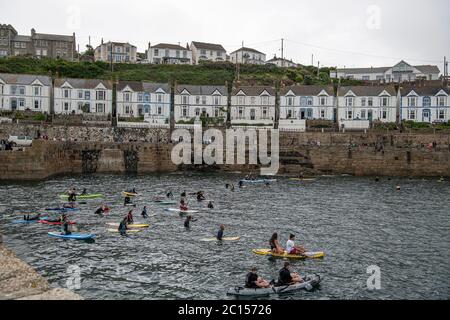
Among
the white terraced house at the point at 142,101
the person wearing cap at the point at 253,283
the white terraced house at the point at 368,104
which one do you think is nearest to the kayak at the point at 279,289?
the person wearing cap at the point at 253,283

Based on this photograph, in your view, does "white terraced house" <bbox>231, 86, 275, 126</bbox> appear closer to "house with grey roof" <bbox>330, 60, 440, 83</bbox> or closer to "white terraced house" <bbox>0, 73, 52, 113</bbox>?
"white terraced house" <bbox>0, 73, 52, 113</bbox>

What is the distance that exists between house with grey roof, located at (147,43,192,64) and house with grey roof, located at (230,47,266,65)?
45.6ft

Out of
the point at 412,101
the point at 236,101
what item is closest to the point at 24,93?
the point at 236,101

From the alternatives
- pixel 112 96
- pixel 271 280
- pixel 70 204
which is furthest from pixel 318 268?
pixel 112 96

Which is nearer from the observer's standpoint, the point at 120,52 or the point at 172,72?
the point at 172,72

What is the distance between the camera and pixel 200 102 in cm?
9194

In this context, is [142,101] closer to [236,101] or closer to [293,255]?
[236,101]

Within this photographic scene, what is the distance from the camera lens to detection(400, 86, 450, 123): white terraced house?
8550cm

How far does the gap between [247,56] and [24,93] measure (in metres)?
72.1

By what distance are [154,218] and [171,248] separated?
29.5 feet

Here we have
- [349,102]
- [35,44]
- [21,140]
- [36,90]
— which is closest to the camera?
[21,140]

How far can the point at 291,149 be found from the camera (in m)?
68.3

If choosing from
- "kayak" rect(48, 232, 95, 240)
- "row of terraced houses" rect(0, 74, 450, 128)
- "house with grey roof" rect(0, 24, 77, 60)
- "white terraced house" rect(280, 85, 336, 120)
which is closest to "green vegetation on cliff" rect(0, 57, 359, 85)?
"house with grey roof" rect(0, 24, 77, 60)
